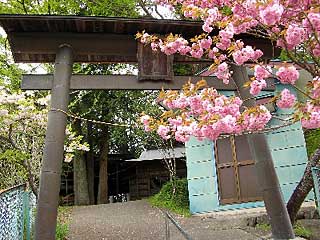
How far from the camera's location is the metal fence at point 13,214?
388cm

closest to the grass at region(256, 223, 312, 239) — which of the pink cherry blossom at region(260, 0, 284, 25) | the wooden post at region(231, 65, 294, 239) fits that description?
the wooden post at region(231, 65, 294, 239)

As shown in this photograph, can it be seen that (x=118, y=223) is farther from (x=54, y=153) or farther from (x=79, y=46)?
(x=79, y=46)

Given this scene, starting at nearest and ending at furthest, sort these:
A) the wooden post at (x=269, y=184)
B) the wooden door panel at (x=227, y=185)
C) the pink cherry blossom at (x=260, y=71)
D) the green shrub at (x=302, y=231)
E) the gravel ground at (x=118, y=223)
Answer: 1. the pink cherry blossom at (x=260, y=71)
2. the wooden post at (x=269, y=184)
3. the green shrub at (x=302, y=231)
4. the gravel ground at (x=118, y=223)
5. the wooden door panel at (x=227, y=185)

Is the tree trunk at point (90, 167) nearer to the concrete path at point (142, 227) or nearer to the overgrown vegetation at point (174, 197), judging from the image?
the overgrown vegetation at point (174, 197)

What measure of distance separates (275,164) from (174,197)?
15.2 feet

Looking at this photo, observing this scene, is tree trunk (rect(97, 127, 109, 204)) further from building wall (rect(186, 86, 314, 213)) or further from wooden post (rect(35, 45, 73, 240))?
wooden post (rect(35, 45, 73, 240))

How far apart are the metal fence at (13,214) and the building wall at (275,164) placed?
487cm

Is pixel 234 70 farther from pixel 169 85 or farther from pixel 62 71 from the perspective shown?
pixel 62 71

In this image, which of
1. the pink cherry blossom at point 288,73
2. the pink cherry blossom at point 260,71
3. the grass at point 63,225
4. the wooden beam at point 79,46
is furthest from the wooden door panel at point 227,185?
the pink cherry blossom at point 288,73

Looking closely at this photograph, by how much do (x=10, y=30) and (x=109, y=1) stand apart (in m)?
6.43

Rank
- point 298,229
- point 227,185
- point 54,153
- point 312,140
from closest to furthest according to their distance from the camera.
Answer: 1. point 54,153
2. point 298,229
3. point 227,185
4. point 312,140

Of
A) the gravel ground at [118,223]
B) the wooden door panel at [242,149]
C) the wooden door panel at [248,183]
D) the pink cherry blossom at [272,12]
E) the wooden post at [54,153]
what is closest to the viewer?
the pink cherry blossom at [272,12]

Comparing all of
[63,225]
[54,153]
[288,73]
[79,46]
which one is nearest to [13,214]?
[54,153]

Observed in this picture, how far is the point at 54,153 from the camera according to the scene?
4.58m
